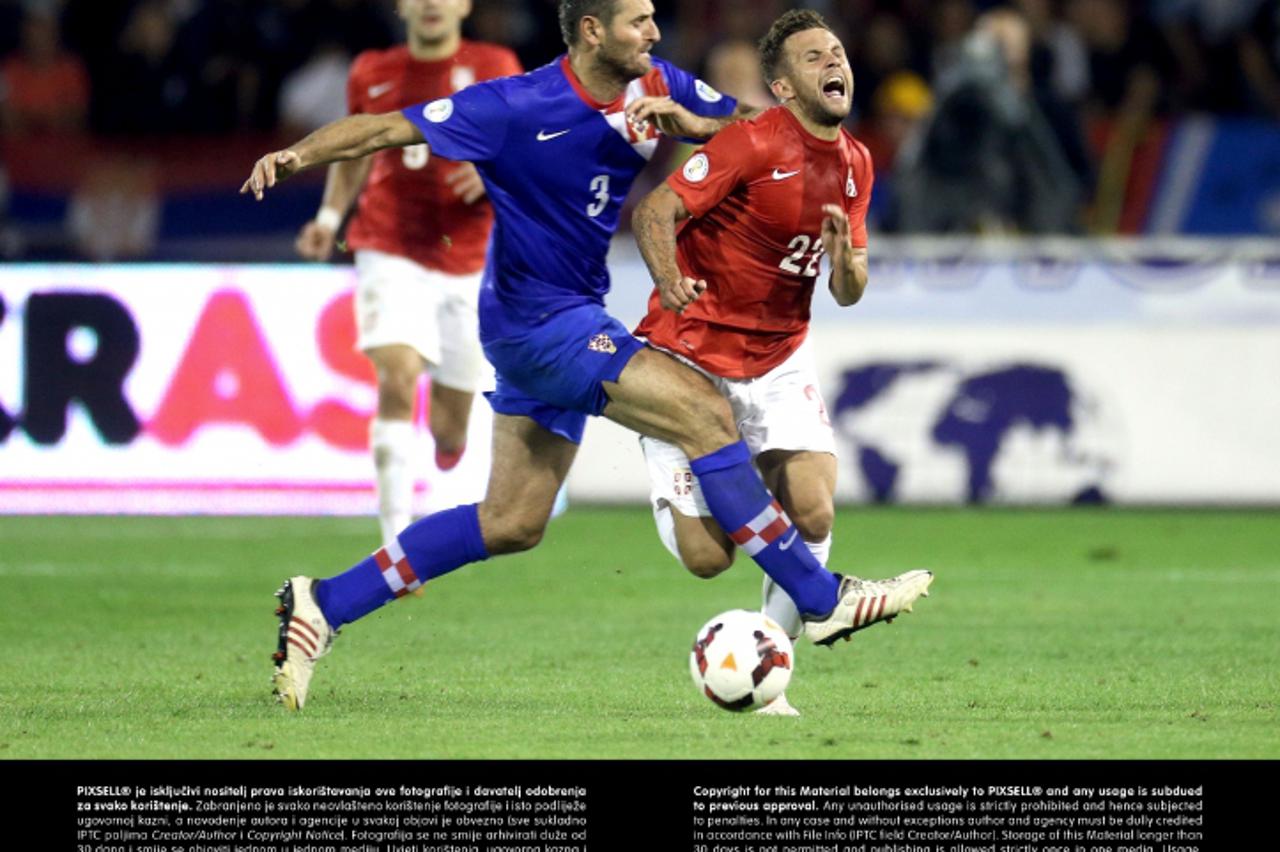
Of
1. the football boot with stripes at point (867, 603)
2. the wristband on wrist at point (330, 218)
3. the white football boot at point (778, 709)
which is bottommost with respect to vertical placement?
the white football boot at point (778, 709)

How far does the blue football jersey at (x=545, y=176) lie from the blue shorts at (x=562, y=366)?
0.06m

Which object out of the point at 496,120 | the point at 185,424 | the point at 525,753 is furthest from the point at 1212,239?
the point at 525,753

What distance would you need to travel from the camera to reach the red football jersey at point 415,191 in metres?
8.94

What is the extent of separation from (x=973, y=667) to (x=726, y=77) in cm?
566

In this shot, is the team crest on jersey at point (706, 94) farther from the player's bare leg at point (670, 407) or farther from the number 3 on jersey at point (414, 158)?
the number 3 on jersey at point (414, 158)

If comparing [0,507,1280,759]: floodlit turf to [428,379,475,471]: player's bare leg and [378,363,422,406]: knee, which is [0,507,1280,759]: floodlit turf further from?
[378,363,422,406]: knee

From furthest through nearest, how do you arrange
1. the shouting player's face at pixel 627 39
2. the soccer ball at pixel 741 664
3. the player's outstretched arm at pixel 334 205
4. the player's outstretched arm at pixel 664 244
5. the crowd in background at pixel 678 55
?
1. the crowd in background at pixel 678 55
2. the player's outstretched arm at pixel 334 205
3. the shouting player's face at pixel 627 39
4. the player's outstretched arm at pixel 664 244
5. the soccer ball at pixel 741 664

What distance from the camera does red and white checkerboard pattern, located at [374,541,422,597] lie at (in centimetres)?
635

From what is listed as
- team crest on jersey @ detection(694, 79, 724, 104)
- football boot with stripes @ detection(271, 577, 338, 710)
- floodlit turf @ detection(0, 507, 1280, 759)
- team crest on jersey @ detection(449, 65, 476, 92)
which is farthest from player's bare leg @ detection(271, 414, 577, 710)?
team crest on jersey @ detection(449, 65, 476, 92)

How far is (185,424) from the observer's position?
11.7 m

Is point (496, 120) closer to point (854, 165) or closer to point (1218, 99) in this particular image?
point (854, 165)

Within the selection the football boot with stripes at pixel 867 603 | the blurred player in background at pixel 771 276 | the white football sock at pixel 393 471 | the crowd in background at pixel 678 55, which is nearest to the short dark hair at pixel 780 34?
the blurred player in background at pixel 771 276

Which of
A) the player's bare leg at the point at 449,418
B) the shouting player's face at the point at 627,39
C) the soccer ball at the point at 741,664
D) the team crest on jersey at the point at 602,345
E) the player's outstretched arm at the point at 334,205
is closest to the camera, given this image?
the soccer ball at the point at 741,664

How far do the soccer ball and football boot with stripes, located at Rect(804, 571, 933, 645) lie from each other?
120mm
